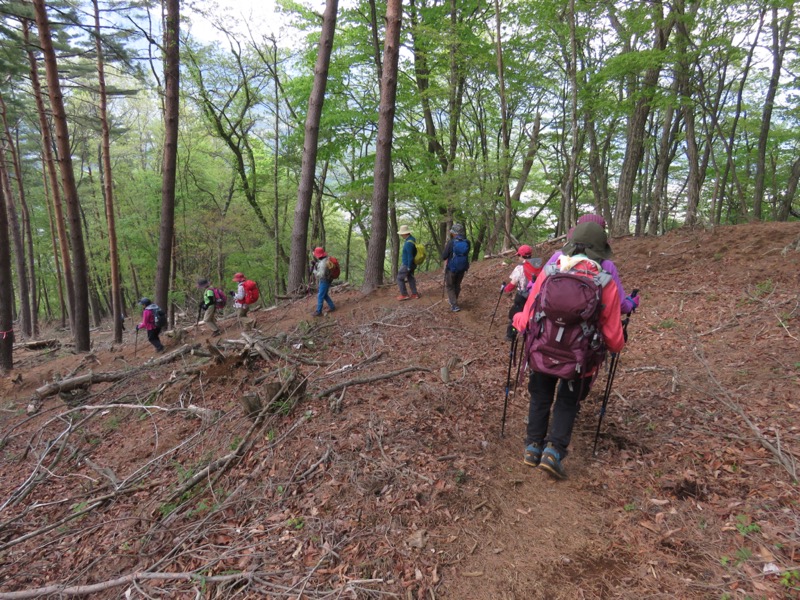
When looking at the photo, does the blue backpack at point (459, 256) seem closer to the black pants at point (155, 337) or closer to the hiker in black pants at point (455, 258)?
the hiker in black pants at point (455, 258)

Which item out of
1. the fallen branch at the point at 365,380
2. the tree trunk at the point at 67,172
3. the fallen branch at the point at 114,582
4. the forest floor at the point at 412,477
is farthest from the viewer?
the tree trunk at the point at 67,172

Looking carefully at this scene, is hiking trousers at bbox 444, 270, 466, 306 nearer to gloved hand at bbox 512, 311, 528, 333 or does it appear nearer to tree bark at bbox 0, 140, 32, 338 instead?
gloved hand at bbox 512, 311, 528, 333

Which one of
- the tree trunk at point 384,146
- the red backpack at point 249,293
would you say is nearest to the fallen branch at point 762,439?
the tree trunk at point 384,146

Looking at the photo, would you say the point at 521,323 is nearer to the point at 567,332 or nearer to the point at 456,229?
the point at 567,332

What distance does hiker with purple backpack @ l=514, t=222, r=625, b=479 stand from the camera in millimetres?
3029

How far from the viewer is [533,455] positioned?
351cm

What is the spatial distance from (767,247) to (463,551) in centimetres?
915

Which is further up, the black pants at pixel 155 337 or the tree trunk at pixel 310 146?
the tree trunk at pixel 310 146

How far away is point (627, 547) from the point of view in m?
2.68

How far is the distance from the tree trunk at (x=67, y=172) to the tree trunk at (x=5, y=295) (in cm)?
136

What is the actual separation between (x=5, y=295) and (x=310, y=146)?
30.2ft

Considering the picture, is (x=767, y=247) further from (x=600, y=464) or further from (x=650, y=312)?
(x=600, y=464)

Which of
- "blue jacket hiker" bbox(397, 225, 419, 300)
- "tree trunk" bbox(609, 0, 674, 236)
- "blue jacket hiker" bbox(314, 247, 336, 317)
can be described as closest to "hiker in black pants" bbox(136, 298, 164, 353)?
"blue jacket hiker" bbox(314, 247, 336, 317)

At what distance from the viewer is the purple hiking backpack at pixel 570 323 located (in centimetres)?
299
